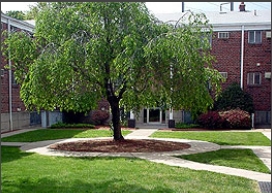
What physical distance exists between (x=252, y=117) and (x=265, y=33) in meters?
5.26

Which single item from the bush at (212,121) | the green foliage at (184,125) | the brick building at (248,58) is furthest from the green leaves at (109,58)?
the brick building at (248,58)

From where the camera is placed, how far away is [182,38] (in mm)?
11203

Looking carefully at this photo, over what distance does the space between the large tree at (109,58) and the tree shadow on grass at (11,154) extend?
1606mm

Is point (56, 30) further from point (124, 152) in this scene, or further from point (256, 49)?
point (256, 49)

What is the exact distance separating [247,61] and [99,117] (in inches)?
388

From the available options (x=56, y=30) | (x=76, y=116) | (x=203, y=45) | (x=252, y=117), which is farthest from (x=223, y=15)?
(x=56, y=30)

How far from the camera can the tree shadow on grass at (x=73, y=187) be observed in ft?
21.6

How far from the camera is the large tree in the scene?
11016 millimetres

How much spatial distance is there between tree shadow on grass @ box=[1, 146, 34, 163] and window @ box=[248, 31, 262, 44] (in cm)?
1623

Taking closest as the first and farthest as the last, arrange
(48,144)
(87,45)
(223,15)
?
(87,45)
(48,144)
(223,15)

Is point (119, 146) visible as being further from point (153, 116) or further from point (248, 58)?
point (248, 58)

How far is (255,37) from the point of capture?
23203 mm

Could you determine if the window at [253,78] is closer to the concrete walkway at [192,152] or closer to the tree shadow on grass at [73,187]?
Answer: the concrete walkway at [192,152]

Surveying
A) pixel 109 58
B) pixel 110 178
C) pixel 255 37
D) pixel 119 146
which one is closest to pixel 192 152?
pixel 119 146
